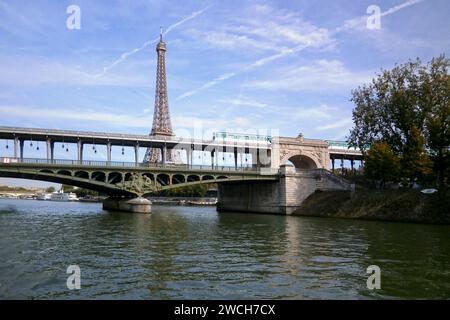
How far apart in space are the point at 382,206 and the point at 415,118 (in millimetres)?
13938

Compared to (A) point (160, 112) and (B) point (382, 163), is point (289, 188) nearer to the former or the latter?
(B) point (382, 163)

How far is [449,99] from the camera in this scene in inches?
2265

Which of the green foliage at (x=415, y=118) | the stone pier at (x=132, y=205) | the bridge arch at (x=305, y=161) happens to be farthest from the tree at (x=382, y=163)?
the stone pier at (x=132, y=205)

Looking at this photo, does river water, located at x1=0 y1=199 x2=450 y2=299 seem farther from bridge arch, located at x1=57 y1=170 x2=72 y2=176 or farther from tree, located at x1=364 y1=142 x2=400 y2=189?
bridge arch, located at x1=57 y1=170 x2=72 y2=176

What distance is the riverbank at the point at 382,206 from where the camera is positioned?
48562mm

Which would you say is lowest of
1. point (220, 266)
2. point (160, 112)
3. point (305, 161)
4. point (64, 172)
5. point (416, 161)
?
point (220, 266)

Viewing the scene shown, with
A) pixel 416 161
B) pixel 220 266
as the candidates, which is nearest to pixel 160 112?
pixel 416 161

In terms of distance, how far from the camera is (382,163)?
60438mm

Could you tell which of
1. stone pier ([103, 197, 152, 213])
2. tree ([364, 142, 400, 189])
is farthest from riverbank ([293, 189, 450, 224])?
stone pier ([103, 197, 152, 213])

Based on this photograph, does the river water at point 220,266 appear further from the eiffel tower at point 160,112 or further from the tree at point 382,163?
the eiffel tower at point 160,112

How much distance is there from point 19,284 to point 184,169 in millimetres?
50994

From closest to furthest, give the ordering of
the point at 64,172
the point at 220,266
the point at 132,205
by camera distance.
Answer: the point at 220,266 < the point at 64,172 < the point at 132,205

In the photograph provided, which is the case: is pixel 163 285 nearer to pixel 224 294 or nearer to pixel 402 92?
pixel 224 294
